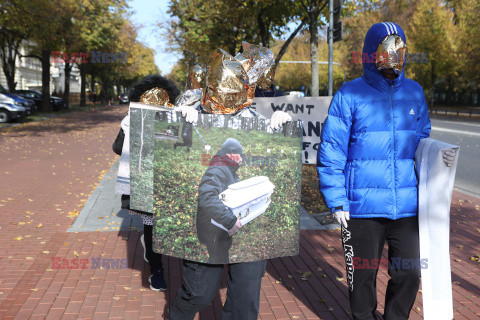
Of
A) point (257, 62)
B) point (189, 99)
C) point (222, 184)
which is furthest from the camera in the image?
point (257, 62)

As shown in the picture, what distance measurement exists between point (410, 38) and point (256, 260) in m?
43.5

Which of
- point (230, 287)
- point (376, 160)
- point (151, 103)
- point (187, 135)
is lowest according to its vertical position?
point (230, 287)

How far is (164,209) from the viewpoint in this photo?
2.53 meters

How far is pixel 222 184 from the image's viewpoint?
2.45 m

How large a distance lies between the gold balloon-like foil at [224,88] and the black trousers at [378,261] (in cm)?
101

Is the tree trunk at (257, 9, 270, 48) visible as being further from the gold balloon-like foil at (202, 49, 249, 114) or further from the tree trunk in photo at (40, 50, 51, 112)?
the tree trunk in photo at (40, 50, 51, 112)

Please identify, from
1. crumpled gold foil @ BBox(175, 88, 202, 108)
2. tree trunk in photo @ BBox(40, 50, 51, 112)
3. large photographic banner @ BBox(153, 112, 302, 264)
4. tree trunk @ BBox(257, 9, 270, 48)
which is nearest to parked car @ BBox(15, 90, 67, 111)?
tree trunk in photo @ BBox(40, 50, 51, 112)

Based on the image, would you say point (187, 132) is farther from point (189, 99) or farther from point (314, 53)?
point (314, 53)

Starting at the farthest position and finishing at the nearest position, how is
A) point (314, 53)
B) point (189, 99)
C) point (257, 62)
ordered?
1. point (314, 53)
2. point (257, 62)
3. point (189, 99)

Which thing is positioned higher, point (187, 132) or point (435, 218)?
point (187, 132)

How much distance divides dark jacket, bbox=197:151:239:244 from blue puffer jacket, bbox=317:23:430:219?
0.57 meters

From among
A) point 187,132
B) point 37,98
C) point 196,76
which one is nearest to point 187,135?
point 187,132

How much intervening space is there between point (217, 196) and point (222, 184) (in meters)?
0.07

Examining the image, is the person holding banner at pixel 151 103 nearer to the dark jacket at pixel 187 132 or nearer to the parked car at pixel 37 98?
the dark jacket at pixel 187 132
